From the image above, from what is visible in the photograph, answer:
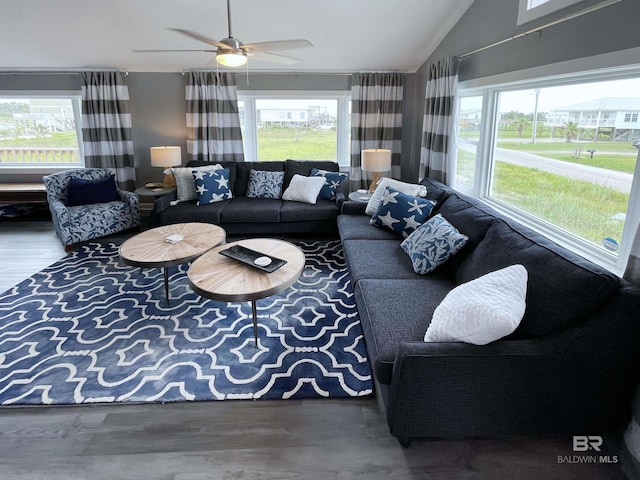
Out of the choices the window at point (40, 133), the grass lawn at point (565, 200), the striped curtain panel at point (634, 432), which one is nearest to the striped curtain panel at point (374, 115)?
the grass lawn at point (565, 200)

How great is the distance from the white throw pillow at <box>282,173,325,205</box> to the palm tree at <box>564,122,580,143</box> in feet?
8.58

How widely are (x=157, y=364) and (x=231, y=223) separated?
7.37 feet

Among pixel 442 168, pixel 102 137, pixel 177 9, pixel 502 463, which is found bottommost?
pixel 502 463

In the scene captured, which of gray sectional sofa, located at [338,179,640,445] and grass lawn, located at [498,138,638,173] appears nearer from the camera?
gray sectional sofa, located at [338,179,640,445]

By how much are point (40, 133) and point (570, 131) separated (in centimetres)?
654

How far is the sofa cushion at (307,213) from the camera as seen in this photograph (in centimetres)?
442

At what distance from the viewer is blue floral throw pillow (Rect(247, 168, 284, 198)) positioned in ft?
15.9

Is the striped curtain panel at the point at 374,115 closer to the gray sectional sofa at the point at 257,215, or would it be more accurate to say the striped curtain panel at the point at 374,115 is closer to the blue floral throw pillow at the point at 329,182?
the blue floral throw pillow at the point at 329,182

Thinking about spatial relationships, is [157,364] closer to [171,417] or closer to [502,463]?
[171,417]

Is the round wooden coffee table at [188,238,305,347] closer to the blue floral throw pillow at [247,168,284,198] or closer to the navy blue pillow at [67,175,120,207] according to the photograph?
the blue floral throw pillow at [247,168,284,198]

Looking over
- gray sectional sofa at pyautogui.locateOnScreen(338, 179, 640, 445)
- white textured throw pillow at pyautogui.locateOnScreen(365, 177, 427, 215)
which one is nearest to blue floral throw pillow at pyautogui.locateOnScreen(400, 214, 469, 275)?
gray sectional sofa at pyautogui.locateOnScreen(338, 179, 640, 445)

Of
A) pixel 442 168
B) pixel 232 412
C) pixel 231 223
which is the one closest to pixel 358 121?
pixel 442 168

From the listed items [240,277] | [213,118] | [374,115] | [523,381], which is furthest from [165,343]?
[374,115]

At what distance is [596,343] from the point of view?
1.62 meters
